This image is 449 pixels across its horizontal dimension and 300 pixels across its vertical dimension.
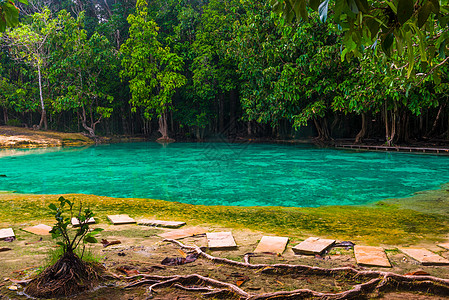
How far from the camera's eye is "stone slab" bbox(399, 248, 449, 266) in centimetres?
297

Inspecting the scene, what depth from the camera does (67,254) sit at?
2553 mm

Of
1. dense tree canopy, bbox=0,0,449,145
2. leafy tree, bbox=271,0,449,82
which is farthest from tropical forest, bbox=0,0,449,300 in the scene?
dense tree canopy, bbox=0,0,449,145

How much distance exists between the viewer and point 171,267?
2980mm

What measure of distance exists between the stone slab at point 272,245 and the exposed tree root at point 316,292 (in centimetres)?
48

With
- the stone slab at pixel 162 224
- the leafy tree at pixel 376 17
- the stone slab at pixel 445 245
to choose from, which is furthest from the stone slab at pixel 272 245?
the leafy tree at pixel 376 17

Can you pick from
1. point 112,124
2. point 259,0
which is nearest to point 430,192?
point 259,0

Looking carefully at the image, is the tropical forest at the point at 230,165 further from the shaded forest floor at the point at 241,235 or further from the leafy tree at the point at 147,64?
the leafy tree at the point at 147,64

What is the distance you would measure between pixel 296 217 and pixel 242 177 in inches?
209

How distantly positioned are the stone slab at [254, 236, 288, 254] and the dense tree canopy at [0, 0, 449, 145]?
11312 mm

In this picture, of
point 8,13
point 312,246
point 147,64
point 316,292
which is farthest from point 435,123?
point 8,13

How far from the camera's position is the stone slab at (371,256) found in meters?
2.96

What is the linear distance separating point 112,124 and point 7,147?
1046 centimetres

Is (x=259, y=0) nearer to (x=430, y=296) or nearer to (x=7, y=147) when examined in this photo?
(x=7, y=147)

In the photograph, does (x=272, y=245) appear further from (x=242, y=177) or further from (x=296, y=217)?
(x=242, y=177)
